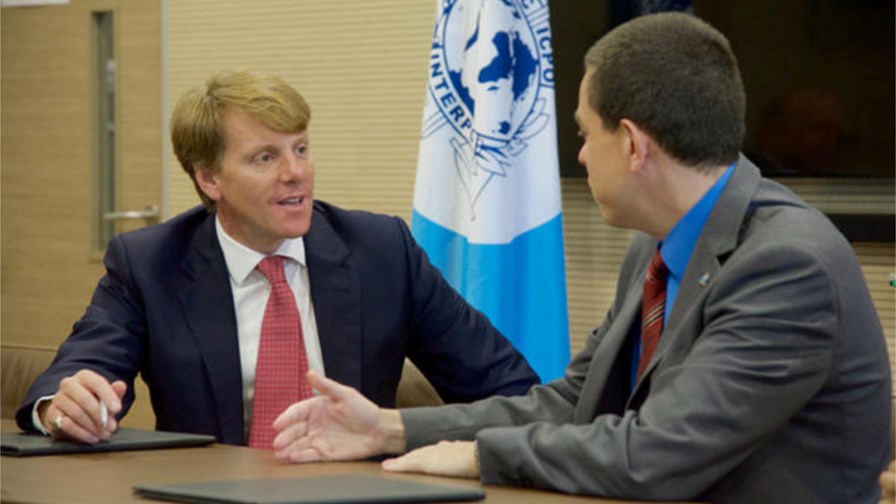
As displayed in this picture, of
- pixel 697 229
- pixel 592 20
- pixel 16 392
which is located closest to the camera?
pixel 697 229

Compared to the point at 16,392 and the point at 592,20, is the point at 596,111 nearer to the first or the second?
the point at 16,392

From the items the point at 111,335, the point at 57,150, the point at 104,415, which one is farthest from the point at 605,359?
the point at 57,150

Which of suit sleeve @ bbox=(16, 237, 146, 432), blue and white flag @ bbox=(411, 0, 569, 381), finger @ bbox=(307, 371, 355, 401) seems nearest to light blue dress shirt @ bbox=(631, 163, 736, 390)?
finger @ bbox=(307, 371, 355, 401)

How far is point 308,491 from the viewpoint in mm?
1780

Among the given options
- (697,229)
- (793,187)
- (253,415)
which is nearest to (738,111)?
(697,229)

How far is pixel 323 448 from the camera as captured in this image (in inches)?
85.2

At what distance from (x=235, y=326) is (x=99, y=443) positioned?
1.80ft

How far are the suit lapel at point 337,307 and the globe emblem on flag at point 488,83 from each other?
1.11m

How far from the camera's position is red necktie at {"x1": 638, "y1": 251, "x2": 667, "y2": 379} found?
217 cm

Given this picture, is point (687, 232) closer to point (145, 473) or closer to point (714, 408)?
point (714, 408)

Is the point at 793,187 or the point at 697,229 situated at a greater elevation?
the point at 697,229

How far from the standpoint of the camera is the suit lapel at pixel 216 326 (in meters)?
2.76

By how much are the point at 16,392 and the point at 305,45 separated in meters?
2.45

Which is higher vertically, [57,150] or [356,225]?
[356,225]
